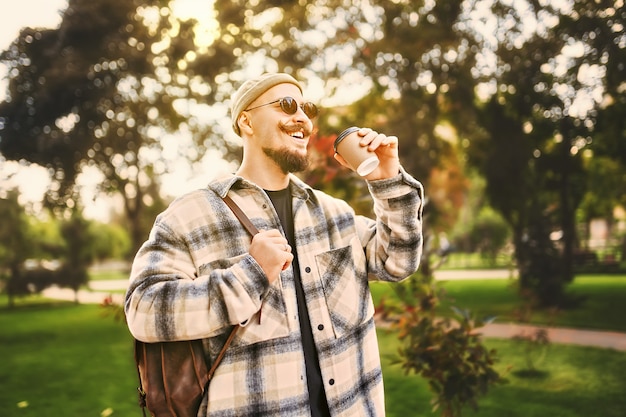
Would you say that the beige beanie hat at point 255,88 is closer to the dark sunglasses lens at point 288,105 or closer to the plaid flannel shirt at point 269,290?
the dark sunglasses lens at point 288,105

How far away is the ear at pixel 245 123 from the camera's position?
1.98m

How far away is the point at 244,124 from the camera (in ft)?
6.53

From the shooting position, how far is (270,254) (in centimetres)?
155

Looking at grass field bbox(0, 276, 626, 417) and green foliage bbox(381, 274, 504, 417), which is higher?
green foliage bbox(381, 274, 504, 417)

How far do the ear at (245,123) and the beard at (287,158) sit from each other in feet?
0.41

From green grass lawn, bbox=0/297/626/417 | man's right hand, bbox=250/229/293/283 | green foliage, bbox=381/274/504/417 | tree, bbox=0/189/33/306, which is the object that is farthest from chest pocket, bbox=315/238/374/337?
tree, bbox=0/189/33/306

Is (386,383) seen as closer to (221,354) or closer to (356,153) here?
(221,354)

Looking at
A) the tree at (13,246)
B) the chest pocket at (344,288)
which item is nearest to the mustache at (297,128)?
the chest pocket at (344,288)

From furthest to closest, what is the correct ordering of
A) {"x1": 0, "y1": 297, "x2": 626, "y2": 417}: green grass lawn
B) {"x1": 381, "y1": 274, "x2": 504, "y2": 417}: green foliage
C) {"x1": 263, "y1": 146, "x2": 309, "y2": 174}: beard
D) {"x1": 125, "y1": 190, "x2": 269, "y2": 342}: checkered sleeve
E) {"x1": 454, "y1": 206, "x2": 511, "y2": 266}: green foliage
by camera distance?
1. {"x1": 454, "y1": 206, "x2": 511, "y2": 266}: green foliage
2. {"x1": 0, "y1": 297, "x2": 626, "y2": 417}: green grass lawn
3. {"x1": 381, "y1": 274, "x2": 504, "y2": 417}: green foliage
4. {"x1": 263, "y1": 146, "x2": 309, "y2": 174}: beard
5. {"x1": 125, "y1": 190, "x2": 269, "y2": 342}: checkered sleeve

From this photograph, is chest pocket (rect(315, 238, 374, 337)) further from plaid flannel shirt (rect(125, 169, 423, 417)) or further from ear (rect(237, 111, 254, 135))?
ear (rect(237, 111, 254, 135))

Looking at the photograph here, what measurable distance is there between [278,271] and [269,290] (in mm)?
187

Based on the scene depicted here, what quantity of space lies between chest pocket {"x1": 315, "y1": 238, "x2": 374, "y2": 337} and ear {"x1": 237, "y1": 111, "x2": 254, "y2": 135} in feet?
1.87

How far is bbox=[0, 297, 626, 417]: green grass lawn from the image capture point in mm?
4488

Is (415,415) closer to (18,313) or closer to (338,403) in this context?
(338,403)
